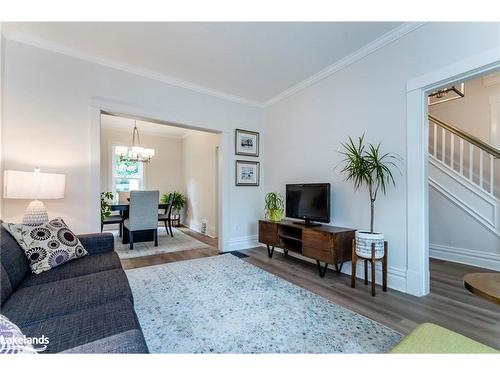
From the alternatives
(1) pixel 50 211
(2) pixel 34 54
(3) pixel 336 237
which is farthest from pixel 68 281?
(2) pixel 34 54

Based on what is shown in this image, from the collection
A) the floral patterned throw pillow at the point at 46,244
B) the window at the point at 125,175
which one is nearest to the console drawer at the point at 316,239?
the floral patterned throw pillow at the point at 46,244

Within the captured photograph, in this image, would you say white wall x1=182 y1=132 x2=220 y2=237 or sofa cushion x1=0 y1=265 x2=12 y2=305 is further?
white wall x1=182 y1=132 x2=220 y2=237

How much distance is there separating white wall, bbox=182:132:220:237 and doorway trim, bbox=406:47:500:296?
3.61m

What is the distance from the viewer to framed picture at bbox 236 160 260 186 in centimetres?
407

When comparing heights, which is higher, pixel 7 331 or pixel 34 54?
pixel 34 54

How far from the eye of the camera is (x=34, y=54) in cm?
252

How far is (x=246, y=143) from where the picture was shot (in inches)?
164

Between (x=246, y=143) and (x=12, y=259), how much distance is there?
3346mm

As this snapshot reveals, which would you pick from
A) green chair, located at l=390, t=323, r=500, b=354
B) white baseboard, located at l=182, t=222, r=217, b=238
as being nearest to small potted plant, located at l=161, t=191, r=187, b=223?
white baseboard, located at l=182, t=222, r=217, b=238

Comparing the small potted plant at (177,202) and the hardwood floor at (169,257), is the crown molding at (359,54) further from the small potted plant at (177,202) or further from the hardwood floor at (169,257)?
the small potted plant at (177,202)

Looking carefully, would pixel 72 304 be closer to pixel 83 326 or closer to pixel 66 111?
pixel 83 326

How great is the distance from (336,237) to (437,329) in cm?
159

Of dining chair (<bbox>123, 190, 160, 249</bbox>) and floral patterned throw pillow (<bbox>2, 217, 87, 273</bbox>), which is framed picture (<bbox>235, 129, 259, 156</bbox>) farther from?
floral patterned throw pillow (<bbox>2, 217, 87, 273</bbox>)
